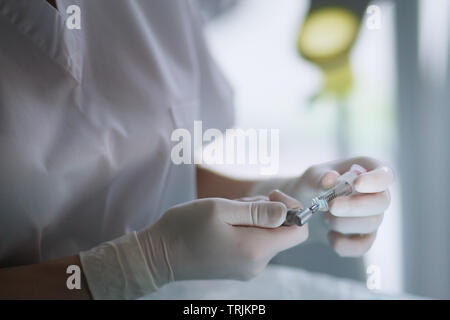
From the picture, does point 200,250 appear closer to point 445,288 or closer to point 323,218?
point 323,218

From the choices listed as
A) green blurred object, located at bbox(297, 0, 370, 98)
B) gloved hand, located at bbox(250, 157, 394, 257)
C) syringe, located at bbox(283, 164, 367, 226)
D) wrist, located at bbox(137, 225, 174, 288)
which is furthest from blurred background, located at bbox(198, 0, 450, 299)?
wrist, located at bbox(137, 225, 174, 288)

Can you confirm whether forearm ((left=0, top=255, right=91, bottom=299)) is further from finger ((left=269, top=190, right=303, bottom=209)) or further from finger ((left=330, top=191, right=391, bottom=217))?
finger ((left=330, top=191, right=391, bottom=217))

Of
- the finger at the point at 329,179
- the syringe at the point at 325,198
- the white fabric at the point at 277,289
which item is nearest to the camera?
the syringe at the point at 325,198

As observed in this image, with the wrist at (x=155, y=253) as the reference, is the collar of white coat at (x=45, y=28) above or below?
above

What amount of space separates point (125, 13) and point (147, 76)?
14 centimetres

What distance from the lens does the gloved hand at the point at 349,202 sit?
74 centimetres

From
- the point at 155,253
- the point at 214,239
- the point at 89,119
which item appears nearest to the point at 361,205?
the point at 214,239

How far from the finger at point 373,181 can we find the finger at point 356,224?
4.0 inches

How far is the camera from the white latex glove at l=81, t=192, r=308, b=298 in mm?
708

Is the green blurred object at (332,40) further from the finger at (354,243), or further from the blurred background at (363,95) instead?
the finger at (354,243)

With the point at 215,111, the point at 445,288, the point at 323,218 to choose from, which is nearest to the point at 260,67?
the point at 215,111

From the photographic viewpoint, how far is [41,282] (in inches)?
27.0

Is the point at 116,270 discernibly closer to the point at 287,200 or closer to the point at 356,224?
the point at 287,200

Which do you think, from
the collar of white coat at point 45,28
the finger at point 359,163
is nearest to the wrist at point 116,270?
the collar of white coat at point 45,28
